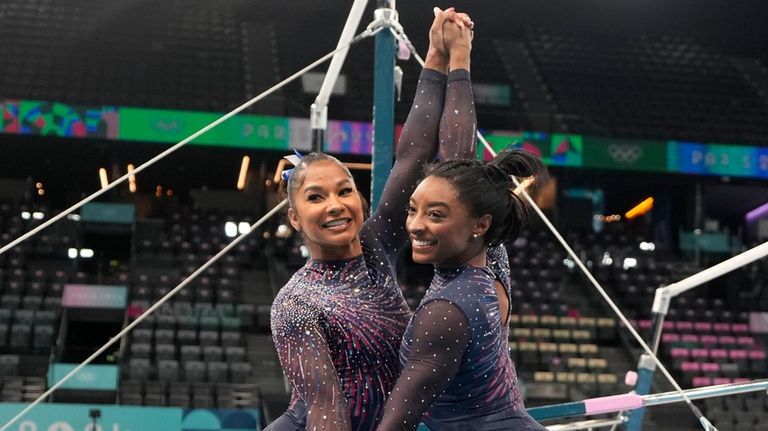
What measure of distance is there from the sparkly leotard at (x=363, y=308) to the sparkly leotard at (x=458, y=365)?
5.9 inches

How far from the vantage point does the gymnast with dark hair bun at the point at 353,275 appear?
183cm

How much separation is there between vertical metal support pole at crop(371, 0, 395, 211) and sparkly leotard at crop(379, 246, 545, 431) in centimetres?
81

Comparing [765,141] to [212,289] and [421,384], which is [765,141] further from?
[421,384]

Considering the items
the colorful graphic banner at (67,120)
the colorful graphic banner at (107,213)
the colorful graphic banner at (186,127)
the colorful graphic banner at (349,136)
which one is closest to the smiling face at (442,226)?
the colorful graphic banner at (186,127)

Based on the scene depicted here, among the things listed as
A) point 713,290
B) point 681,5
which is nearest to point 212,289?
point 713,290

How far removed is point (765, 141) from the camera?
45.2 feet

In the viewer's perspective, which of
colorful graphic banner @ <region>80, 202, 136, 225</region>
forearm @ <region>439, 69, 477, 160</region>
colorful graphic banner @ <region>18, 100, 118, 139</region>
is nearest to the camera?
forearm @ <region>439, 69, 477, 160</region>

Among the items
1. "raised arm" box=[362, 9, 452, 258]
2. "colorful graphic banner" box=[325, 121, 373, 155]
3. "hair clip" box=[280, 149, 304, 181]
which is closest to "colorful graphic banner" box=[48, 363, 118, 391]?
"colorful graphic banner" box=[325, 121, 373, 155]

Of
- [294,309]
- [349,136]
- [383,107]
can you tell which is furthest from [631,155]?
[294,309]

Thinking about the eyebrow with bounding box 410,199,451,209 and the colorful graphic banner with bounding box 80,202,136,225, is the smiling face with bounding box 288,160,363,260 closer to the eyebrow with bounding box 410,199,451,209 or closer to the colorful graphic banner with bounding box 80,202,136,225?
the eyebrow with bounding box 410,199,451,209

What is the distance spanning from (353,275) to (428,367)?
40 centimetres

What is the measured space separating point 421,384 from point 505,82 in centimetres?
1271

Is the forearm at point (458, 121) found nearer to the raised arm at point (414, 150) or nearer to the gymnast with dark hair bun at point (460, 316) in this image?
the raised arm at point (414, 150)

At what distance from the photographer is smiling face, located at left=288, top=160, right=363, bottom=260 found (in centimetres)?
196
